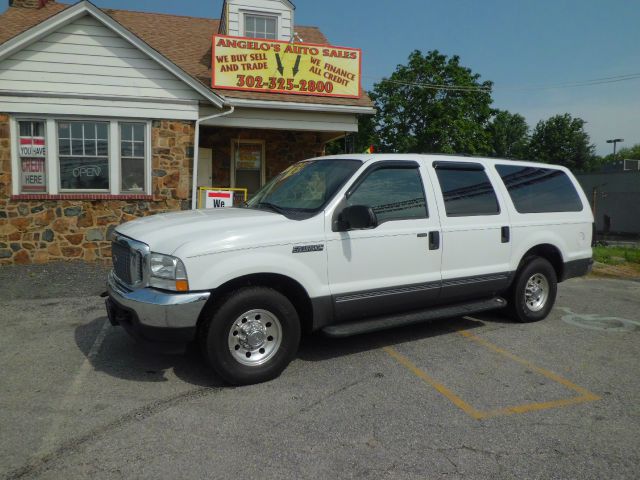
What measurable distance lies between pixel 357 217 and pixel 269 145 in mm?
9945

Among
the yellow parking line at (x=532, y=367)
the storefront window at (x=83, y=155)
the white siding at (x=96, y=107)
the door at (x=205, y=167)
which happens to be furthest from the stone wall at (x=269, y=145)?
the yellow parking line at (x=532, y=367)

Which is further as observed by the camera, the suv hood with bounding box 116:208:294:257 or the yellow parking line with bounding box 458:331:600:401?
the yellow parking line with bounding box 458:331:600:401

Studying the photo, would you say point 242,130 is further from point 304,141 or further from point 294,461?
point 294,461

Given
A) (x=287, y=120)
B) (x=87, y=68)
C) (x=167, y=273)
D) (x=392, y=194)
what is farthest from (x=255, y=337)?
(x=287, y=120)

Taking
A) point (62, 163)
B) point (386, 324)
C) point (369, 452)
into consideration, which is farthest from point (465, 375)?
point (62, 163)

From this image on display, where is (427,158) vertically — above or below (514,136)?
below

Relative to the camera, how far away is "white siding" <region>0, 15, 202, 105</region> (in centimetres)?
954

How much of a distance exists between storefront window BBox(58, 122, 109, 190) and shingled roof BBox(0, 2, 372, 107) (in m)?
2.34

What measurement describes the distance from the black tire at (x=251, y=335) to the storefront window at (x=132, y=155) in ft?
23.1

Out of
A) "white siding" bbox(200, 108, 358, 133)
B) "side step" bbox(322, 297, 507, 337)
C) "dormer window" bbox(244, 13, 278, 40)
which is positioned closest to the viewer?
"side step" bbox(322, 297, 507, 337)

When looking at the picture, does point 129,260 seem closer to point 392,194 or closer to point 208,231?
point 208,231

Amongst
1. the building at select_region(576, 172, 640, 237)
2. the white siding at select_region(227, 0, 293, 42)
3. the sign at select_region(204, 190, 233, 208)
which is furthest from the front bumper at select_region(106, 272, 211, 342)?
the building at select_region(576, 172, 640, 237)

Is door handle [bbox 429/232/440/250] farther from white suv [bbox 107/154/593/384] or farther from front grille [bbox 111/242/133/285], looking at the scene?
front grille [bbox 111/242/133/285]

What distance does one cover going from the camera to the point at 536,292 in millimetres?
6375
